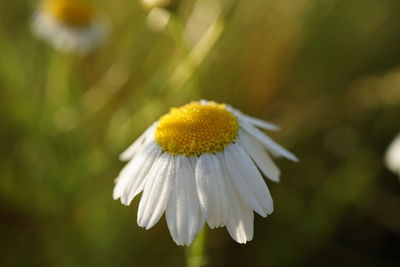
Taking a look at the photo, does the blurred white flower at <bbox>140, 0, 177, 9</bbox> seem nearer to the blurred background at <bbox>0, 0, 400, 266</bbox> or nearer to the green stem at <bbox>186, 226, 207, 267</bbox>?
the blurred background at <bbox>0, 0, 400, 266</bbox>

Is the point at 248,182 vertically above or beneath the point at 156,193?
above

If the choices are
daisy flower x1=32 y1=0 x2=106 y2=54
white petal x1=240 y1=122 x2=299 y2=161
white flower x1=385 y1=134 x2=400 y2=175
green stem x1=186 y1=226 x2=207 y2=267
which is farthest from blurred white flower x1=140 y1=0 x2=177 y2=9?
white flower x1=385 y1=134 x2=400 y2=175

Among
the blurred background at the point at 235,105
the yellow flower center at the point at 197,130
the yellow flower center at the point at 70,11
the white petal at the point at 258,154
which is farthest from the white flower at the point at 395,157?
the yellow flower center at the point at 70,11

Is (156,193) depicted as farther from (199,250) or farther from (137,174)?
(199,250)

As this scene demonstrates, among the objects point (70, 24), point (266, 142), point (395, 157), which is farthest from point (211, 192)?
point (70, 24)

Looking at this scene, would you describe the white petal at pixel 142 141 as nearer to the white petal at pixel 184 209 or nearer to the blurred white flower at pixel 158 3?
the white petal at pixel 184 209

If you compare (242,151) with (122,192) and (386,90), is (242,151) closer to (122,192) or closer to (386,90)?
(122,192)

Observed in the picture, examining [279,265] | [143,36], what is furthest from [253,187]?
[143,36]
